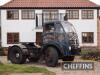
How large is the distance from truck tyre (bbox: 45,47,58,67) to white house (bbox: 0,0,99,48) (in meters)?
18.1

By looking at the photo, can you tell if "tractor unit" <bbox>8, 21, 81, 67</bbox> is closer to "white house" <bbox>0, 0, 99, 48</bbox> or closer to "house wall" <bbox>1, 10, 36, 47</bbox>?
"house wall" <bbox>1, 10, 36, 47</bbox>

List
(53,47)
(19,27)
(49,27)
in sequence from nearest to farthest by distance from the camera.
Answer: (53,47), (49,27), (19,27)

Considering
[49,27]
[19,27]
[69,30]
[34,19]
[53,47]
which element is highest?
[34,19]

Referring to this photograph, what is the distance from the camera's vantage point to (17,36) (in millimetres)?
44469

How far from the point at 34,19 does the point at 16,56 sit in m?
16.9

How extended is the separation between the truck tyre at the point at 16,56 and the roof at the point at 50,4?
1753cm

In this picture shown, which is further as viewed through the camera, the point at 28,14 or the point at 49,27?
the point at 28,14

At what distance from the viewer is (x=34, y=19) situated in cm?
4419

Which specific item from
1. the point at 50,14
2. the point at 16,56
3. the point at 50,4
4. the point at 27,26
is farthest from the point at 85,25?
the point at 16,56

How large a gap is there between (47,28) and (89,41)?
18.7 meters

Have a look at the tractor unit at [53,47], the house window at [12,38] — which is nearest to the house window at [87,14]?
the house window at [12,38]

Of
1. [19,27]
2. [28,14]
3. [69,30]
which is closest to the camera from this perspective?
[69,30]

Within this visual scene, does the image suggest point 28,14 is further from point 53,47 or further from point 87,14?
point 53,47

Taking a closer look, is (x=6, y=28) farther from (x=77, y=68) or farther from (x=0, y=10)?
(x=77, y=68)
